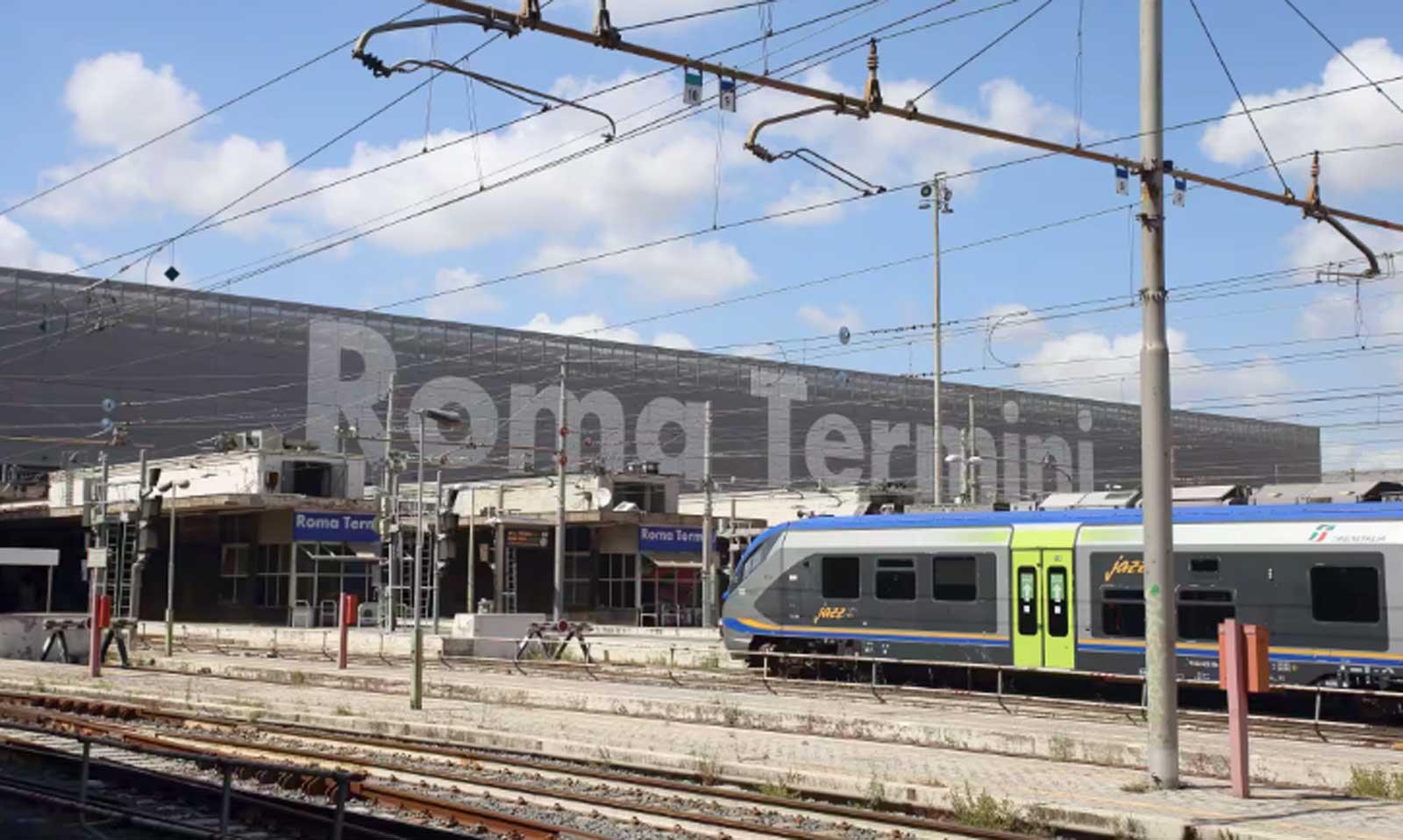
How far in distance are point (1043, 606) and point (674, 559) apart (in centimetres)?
3575

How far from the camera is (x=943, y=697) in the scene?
23.5m

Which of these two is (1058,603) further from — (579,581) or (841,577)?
(579,581)

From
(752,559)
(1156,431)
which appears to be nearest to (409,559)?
(752,559)

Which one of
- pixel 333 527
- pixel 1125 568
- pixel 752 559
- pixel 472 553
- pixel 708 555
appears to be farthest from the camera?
pixel 333 527

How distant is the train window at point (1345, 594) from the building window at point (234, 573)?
142 ft

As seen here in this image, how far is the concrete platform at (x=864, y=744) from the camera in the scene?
12523 millimetres

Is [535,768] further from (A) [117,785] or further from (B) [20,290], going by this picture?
(B) [20,290]

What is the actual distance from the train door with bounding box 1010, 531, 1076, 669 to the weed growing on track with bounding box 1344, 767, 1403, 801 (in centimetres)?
985

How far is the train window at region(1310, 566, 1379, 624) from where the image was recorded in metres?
20.9

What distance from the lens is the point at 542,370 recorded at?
81812 millimetres

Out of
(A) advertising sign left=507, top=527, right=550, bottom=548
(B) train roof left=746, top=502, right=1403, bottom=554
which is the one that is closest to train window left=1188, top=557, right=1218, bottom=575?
(B) train roof left=746, top=502, right=1403, bottom=554

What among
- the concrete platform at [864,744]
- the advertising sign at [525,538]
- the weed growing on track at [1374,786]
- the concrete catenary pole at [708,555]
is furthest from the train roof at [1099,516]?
the advertising sign at [525,538]

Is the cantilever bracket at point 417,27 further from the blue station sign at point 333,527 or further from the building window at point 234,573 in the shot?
the building window at point 234,573

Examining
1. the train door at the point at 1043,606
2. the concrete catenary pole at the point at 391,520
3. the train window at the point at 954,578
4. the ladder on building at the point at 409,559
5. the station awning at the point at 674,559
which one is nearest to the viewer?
the train door at the point at 1043,606
